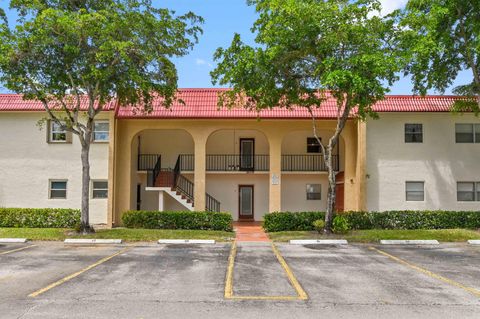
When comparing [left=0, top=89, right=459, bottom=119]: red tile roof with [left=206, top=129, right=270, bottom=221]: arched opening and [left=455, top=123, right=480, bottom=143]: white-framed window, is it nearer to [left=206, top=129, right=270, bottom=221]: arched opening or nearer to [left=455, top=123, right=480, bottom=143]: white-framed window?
[left=455, top=123, right=480, bottom=143]: white-framed window

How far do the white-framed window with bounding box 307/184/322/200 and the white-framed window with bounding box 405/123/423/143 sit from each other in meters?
5.47

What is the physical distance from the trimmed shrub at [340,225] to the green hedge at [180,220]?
4.36 metres

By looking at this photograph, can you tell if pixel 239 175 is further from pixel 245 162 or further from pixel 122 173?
pixel 122 173

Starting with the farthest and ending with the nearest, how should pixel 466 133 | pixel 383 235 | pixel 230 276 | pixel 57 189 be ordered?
pixel 57 189
pixel 466 133
pixel 383 235
pixel 230 276

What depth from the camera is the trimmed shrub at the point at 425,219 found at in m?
19.7

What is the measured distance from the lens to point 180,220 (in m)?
19.4

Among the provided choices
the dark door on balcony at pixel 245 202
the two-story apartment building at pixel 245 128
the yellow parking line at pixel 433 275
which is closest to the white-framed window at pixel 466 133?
the two-story apartment building at pixel 245 128

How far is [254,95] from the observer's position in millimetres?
17516

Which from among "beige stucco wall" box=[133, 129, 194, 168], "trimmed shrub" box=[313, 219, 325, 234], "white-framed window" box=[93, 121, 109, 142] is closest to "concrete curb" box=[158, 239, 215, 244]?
"trimmed shrub" box=[313, 219, 325, 234]

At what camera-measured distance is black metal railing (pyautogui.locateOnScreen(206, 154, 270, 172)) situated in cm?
2462

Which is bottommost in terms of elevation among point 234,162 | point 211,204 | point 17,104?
point 211,204

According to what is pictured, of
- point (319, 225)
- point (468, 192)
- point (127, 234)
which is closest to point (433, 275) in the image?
point (319, 225)

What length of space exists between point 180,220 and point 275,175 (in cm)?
502

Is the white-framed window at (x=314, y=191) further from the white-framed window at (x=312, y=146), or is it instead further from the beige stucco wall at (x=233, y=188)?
the beige stucco wall at (x=233, y=188)
